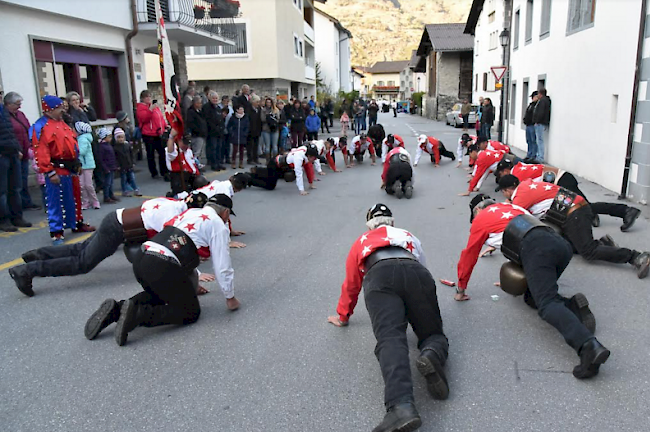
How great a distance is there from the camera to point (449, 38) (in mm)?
41500

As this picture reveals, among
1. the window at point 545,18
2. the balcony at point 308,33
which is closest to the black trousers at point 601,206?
the window at point 545,18

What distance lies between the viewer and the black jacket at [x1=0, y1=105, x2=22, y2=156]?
762 cm

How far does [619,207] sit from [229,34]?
752 inches

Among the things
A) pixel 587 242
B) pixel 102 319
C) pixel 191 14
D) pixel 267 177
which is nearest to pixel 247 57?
pixel 191 14

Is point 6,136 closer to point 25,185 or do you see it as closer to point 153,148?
point 25,185

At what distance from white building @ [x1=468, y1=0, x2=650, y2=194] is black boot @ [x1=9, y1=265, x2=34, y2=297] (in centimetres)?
928

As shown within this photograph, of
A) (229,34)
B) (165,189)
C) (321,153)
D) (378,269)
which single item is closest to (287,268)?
(378,269)

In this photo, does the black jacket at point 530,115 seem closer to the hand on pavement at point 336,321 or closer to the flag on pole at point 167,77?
the flag on pole at point 167,77

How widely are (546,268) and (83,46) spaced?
13010 millimetres

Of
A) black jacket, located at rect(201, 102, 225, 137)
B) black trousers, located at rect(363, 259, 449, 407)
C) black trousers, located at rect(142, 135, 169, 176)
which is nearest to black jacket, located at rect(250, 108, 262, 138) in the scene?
black jacket, located at rect(201, 102, 225, 137)

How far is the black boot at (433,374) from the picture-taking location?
11.1ft

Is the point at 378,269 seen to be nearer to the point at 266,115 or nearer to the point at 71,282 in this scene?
the point at 71,282

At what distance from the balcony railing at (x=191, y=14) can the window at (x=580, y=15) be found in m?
10.7

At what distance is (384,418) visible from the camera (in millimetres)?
3107
